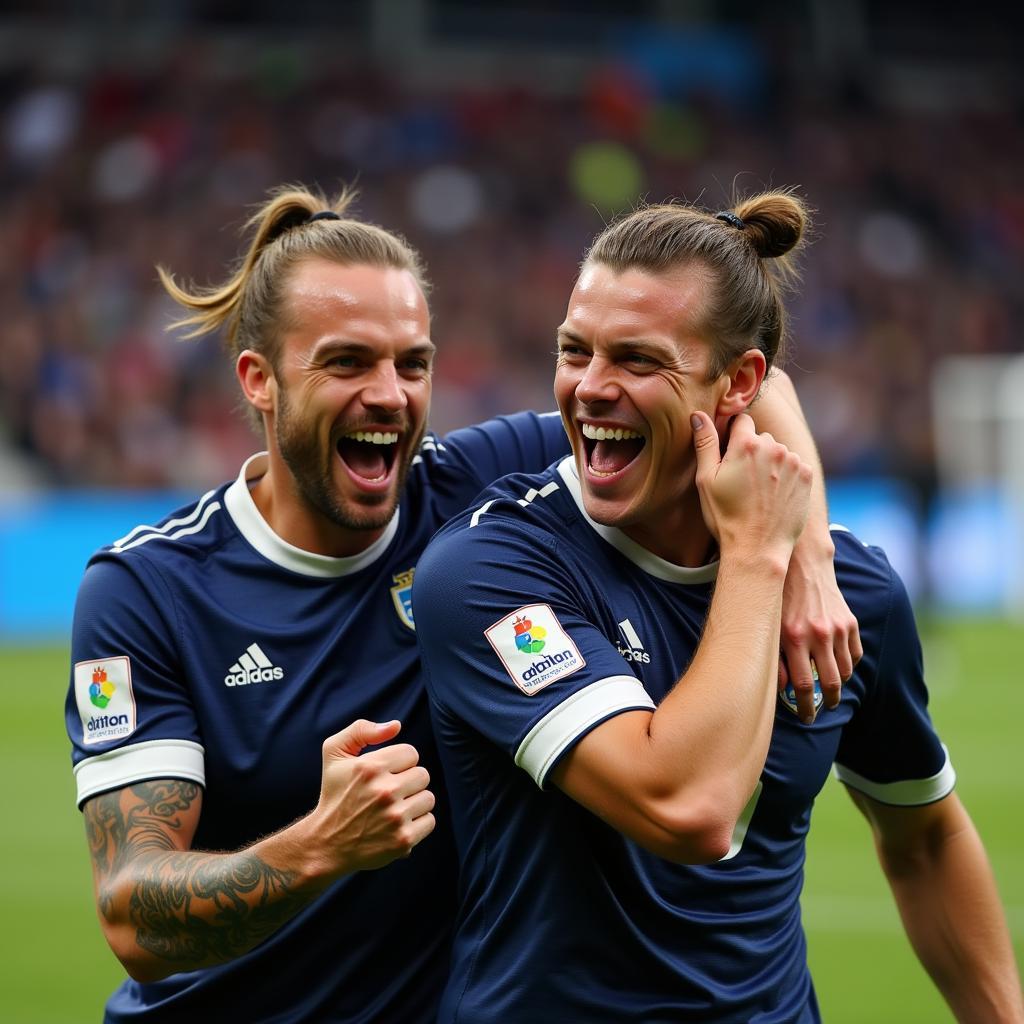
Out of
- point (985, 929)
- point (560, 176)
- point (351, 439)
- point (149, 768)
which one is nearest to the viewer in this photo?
point (149, 768)

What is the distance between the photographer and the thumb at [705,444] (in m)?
3.06

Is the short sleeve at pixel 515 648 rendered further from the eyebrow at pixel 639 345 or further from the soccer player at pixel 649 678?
the eyebrow at pixel 639 345

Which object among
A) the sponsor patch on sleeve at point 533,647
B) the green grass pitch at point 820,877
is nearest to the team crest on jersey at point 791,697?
the sponsor patch on sleeve at point 533,647

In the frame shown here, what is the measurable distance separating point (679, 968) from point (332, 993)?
80cm

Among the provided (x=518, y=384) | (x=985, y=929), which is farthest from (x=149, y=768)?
(x=518, y=384)

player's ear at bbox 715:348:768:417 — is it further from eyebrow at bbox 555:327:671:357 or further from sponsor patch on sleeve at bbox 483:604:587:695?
sponsor patch on sleeve at bbox 483:604:587:695

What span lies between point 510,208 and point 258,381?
65.1ft

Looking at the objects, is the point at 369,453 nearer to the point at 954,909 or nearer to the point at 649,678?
the point at 649,678

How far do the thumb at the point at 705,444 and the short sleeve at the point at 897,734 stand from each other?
1.73 ft

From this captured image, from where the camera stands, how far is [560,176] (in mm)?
23859

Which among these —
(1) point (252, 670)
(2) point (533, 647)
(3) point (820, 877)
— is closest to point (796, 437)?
(2) point (533, 647)

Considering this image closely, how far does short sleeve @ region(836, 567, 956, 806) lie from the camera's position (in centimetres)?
332

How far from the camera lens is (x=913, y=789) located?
136 inches

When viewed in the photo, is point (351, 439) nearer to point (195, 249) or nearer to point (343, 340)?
point (343, 340)
